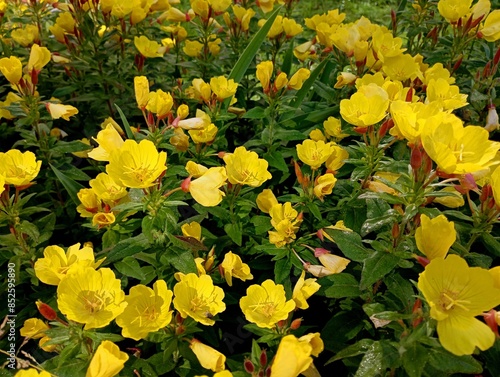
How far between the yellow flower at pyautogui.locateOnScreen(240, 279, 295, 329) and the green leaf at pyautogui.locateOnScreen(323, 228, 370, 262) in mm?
238

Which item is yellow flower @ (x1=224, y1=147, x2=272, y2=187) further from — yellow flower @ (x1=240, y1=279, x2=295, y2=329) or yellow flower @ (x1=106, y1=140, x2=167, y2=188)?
yellow flower @ (x1=240, y1=279, x2=295, y2=329)

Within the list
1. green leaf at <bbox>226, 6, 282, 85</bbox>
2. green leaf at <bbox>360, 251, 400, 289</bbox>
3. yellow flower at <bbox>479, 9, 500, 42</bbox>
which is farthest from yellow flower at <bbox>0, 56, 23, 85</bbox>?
yellow flower at <bbox>479, 9, 500, 42</bbox>

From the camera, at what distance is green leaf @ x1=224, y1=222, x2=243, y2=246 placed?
5.61 ft

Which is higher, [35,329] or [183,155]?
[183,155]

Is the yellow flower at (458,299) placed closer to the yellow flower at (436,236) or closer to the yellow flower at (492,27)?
the yellow flower at (436,236)

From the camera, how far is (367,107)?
1670mm

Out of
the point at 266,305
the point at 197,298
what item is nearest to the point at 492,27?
the point at 266,305

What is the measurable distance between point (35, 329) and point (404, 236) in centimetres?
117

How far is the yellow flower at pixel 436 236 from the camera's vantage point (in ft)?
3.98

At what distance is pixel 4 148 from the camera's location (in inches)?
103

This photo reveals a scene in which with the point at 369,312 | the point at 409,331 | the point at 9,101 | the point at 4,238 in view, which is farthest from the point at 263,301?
the point at 9,101

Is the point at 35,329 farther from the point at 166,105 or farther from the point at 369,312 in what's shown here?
the point at 369,312

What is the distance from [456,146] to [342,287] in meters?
0.59

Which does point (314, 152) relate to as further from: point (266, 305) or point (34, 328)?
point (34, 328)
